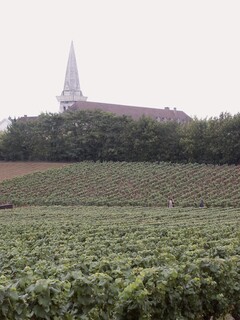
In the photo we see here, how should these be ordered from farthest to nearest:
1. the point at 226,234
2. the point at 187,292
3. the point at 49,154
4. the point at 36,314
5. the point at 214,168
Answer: the point at 49,154 < the point at 214,168 < the point at 226,234 < the point at 187,292 < the point at 36,314

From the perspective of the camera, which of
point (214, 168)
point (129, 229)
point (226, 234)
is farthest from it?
point (214, 168)

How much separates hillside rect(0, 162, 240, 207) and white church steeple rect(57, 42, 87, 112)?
81.0 meters

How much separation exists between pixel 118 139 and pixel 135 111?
50491 millimetres

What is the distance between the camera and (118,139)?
253ft

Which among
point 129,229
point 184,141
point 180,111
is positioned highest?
point 180,111

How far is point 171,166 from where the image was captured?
2655 inches

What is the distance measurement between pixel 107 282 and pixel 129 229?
15.7 meters

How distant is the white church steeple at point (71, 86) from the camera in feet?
489

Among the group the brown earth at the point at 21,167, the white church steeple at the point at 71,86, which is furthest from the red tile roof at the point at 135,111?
the brown earth at the point at 21,167

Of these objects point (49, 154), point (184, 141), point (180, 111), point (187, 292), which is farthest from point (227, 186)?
point (180, 111)

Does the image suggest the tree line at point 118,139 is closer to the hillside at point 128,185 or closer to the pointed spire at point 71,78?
the hillside at point 128,185

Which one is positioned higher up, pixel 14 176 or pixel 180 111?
pixel 180 111

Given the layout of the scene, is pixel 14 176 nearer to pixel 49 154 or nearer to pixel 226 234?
pixel 49 154

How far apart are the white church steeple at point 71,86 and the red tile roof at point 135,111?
26117 mm
